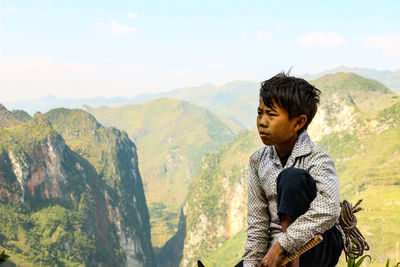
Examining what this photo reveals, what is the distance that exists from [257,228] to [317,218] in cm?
56

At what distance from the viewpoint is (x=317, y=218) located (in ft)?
8.35

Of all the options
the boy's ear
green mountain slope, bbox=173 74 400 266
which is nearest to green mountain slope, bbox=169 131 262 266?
green mountain slope, bbox=173 74 400 266

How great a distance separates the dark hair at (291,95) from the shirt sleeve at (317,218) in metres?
0.48

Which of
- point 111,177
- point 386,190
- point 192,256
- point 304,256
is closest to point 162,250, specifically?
point 192,256

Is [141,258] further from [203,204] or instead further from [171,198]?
[171,198]

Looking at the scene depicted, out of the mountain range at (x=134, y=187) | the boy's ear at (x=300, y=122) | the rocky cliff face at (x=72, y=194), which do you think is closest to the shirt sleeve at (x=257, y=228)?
the boy's ear at (x=300, y=122)

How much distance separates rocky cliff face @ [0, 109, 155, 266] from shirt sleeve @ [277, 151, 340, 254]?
64932 millimetres

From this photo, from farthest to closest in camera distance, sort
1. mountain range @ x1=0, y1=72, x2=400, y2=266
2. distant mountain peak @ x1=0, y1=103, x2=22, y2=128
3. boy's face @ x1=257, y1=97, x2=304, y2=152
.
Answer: distant mountain peak @ x1=0, y1=103, x2=22, y2=128, mountain range @ x1=0, y1=72, x2=400, y2=266, boy's face @ x1=257, y1=97, x2=304, y2=152

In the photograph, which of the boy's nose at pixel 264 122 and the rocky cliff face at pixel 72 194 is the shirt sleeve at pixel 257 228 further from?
the rocky cliff face at pixel 72 194

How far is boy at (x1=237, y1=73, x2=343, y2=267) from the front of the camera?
2.55m

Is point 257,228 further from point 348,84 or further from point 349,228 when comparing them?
point 348,84

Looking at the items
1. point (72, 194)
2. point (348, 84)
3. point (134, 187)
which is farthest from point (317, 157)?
point (134, 187)

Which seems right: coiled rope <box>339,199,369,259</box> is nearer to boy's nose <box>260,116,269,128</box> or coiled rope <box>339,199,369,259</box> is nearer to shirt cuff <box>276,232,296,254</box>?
shirt cuff <box>276,232,296,254</box>

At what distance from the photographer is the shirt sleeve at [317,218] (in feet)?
8.33
